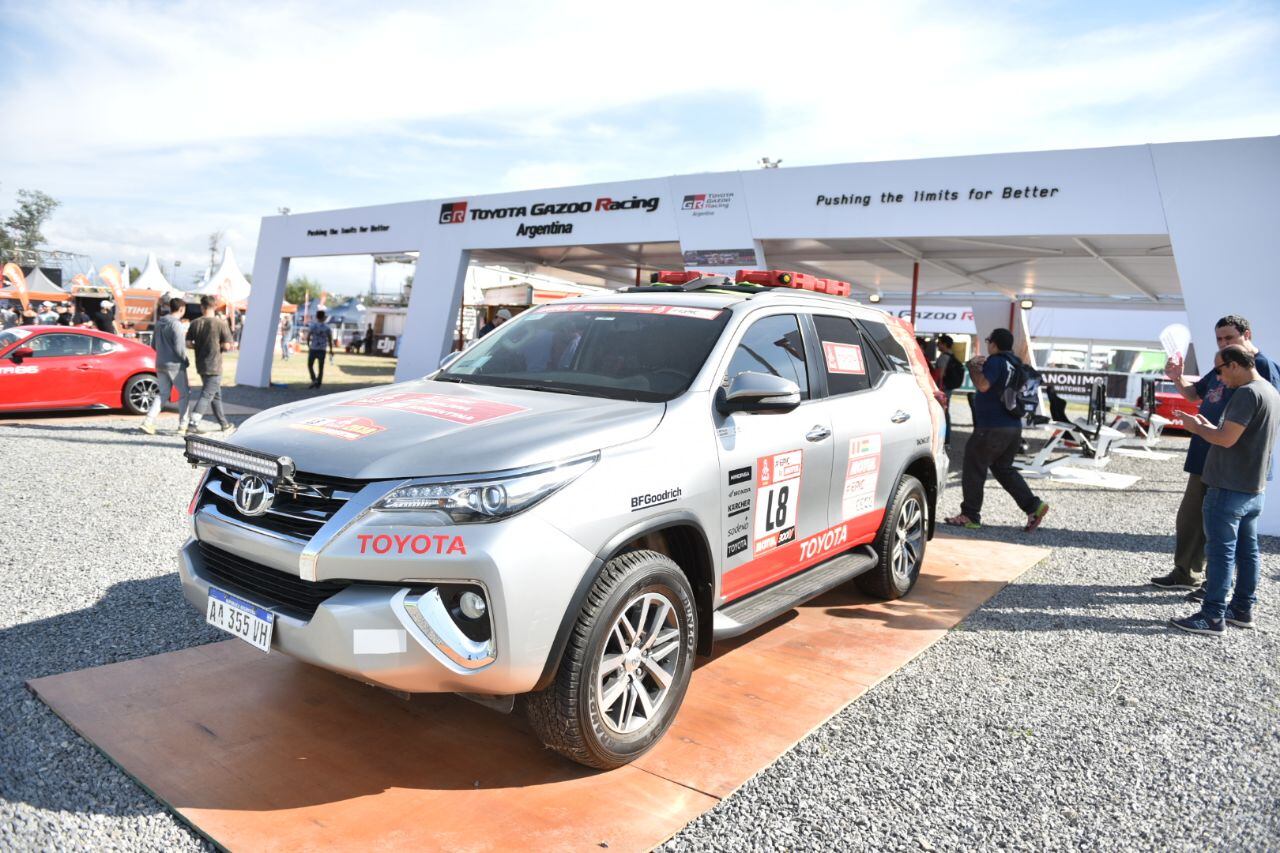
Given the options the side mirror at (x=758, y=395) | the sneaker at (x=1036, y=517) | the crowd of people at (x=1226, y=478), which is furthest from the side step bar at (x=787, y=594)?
the sneaker at (x=1036, y=517)

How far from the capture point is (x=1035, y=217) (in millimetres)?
10438

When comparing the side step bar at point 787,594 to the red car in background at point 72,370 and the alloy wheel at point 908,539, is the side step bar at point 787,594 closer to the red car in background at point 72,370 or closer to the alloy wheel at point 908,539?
the alloy wheel at point 908,539

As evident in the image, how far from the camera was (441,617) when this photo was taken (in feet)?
8.95

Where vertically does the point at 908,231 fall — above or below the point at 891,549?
above

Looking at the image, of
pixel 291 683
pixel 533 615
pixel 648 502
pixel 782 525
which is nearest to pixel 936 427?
pixel 782 525

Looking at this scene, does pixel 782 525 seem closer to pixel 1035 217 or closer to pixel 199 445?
pixel 199 445

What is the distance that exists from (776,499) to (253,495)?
2.24 m

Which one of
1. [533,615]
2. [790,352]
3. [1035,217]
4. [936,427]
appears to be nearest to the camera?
[533,615]

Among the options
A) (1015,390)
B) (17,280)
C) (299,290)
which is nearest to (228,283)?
(17,280)

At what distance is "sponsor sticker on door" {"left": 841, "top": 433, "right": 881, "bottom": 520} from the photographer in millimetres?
4641

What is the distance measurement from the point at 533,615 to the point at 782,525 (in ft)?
5.42

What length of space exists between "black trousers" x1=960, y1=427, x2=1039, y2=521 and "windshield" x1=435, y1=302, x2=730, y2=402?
15.6 ft

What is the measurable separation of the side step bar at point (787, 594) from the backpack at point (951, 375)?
1160cm

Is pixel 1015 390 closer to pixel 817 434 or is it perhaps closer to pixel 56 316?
pixel 817 434
